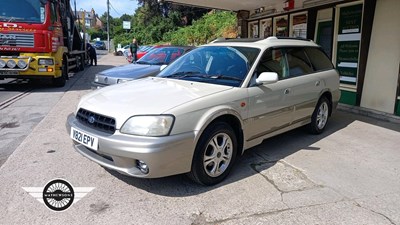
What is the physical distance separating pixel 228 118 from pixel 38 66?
8342mm

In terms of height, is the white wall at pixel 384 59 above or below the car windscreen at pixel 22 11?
→ below

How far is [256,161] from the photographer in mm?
4535

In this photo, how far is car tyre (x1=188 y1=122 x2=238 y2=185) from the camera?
3.50 m

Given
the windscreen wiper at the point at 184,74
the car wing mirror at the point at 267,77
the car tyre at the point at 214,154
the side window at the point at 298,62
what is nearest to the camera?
the car tyre at the point at 214,154

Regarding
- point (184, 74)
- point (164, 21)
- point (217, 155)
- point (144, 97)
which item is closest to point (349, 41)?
point (184, 74)

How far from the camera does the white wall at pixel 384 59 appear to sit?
6.89 meters

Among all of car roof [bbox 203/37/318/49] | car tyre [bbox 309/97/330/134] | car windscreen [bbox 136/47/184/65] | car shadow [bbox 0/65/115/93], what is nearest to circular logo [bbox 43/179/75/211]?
car roof [bbox 203/37/318/49]

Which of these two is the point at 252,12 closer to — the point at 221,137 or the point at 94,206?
the point at 221,137

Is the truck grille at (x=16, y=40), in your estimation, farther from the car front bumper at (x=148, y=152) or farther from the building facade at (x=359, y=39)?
the car front bumper at (x=148, y=152)

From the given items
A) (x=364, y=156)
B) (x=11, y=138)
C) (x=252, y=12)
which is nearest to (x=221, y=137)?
(x=364, y=156)

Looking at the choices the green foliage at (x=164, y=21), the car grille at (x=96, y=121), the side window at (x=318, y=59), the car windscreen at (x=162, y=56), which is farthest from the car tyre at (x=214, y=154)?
the green foliage at (x=164, y=21)

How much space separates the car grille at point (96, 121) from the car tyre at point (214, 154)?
35.5 inches

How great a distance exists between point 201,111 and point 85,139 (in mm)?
1258

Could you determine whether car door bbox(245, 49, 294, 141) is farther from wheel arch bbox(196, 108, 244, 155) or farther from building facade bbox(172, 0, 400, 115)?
building facade bbox(172, 0, 400, 115)
